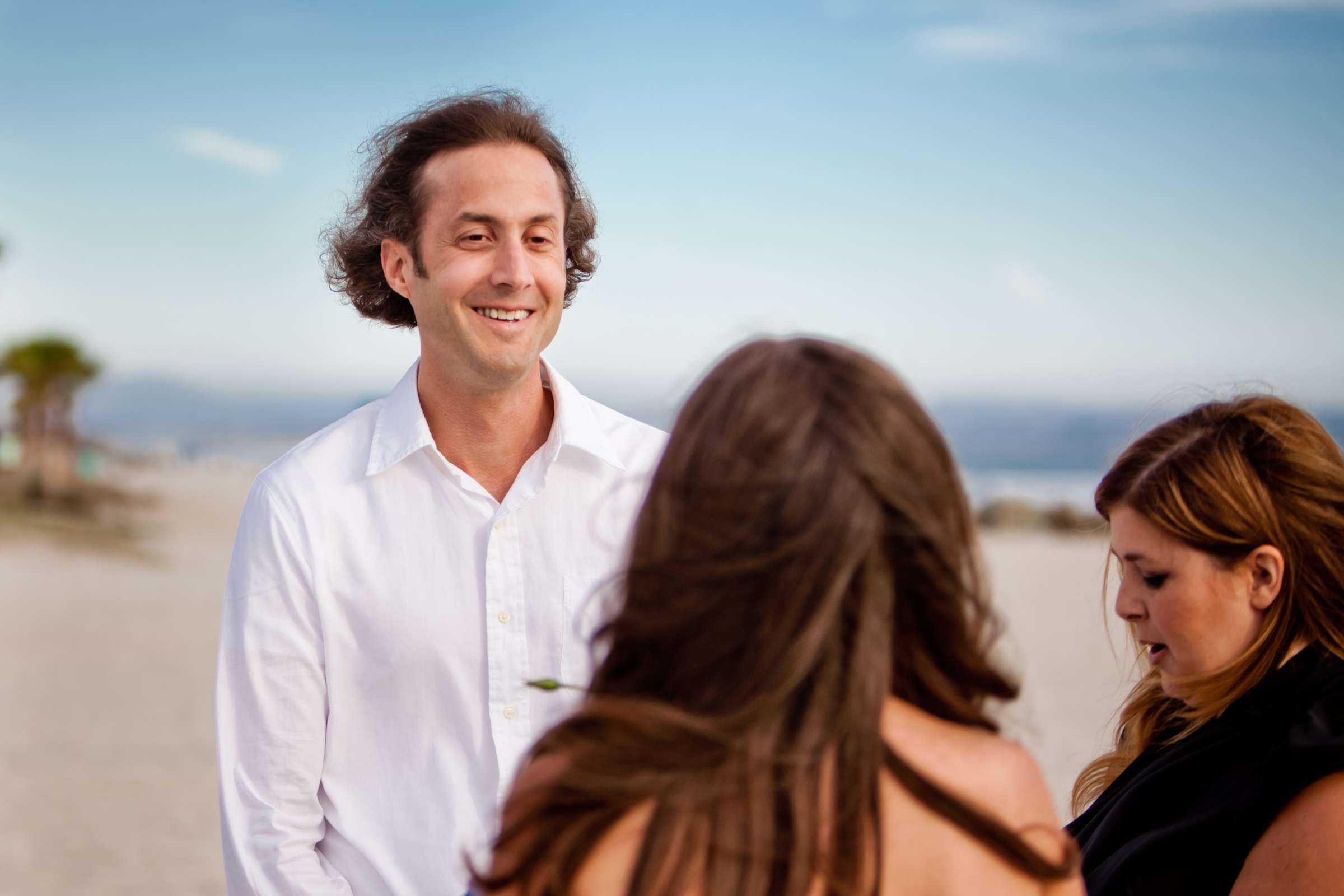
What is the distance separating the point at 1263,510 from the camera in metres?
1.96

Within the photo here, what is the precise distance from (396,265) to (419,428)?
41cm

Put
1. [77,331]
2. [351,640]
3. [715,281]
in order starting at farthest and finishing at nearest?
[715,281] → [77,331] → [351,640]

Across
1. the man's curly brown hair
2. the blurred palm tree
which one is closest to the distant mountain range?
the blurred palm tree

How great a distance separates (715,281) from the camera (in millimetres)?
63375

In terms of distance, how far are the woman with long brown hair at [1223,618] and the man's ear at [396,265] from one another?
1.45 meters

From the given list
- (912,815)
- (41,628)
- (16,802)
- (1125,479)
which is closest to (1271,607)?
(1125,479)

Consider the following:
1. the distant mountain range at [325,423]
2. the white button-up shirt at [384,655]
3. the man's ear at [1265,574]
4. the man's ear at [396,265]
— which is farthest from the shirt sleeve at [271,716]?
the distant mountain range at [325,423]

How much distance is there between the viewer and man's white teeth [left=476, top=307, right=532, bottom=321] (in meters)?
2.34

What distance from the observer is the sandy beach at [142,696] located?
10.3 metres

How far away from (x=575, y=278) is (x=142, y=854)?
9484mm

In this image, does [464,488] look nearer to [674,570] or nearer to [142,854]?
[674,570]

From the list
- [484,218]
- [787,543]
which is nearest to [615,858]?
[787,543]

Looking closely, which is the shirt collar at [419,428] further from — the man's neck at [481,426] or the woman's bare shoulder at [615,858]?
the woman's bare shoulder at [615,858]

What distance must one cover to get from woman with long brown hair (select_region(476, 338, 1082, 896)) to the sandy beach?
17cm
